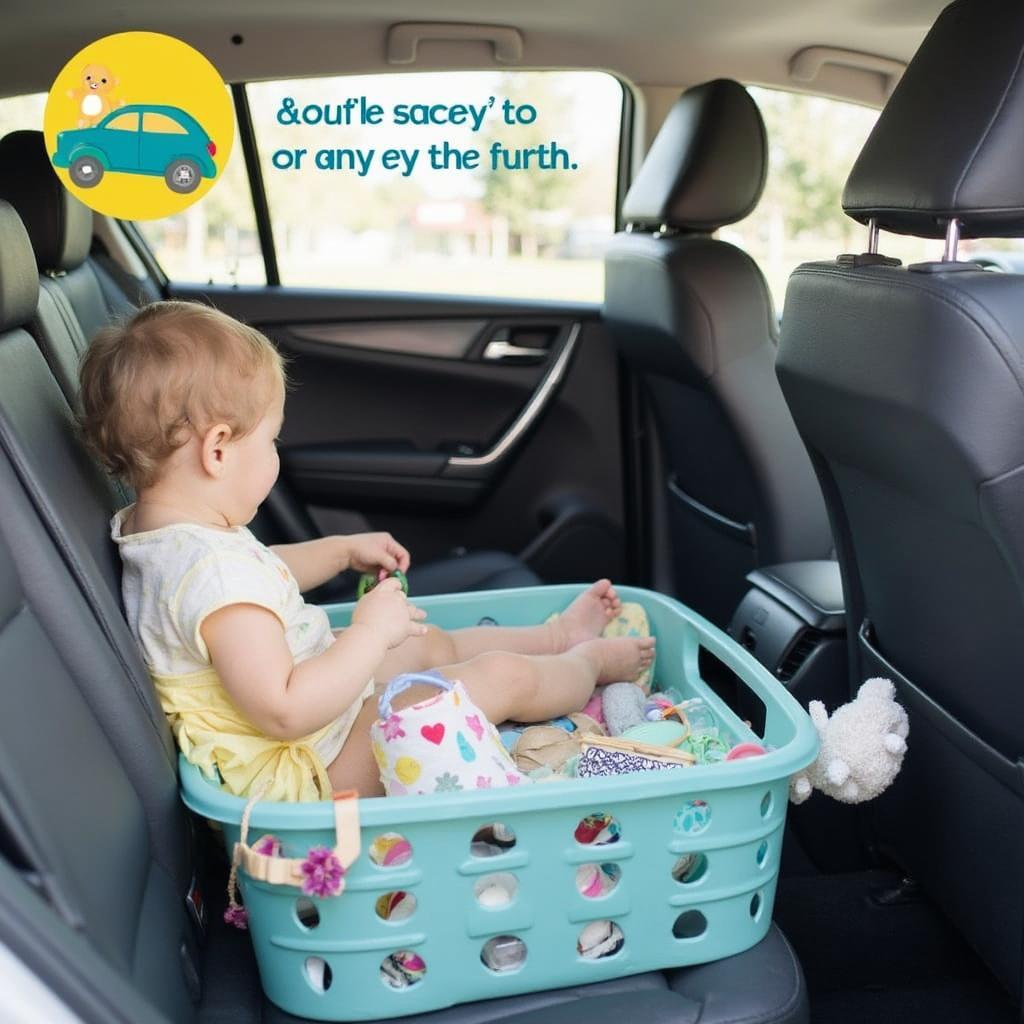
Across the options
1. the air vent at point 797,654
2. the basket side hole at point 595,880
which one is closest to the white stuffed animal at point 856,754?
the basket side hole at point 595,880

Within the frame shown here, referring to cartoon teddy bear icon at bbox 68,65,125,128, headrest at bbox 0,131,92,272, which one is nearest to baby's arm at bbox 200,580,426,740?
headrest at bbox 0,131,92,272

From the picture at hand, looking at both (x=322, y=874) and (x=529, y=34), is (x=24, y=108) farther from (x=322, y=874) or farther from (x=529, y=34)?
(x=322, y=874)

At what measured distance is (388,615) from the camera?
147cm

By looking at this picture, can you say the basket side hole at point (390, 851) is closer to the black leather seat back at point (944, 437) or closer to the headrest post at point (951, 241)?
the black leather seat back at point (944, 437)

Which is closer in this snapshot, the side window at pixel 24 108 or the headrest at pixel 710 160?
the headrest at pixel 710 160

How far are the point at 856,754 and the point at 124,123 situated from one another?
155 cm

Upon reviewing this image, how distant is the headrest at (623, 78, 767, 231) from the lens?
247 cm

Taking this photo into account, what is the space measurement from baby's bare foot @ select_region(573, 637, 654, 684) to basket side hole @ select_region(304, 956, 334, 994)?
0.69m

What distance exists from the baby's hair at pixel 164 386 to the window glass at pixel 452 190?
5.33 feet

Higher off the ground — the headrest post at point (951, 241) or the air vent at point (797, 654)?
the headrest post at point (951, 241)

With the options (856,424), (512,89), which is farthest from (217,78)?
(856,424)

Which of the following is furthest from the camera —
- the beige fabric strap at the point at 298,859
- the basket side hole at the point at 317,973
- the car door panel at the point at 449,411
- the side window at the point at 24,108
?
the car door panel at the point at 449,411

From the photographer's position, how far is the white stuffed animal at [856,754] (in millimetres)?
1583

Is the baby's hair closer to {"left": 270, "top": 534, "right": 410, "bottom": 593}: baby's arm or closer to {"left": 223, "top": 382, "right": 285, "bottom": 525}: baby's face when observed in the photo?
{"left": 223, "top": 382, "right": 285, "bottom": 525}: baby's face
